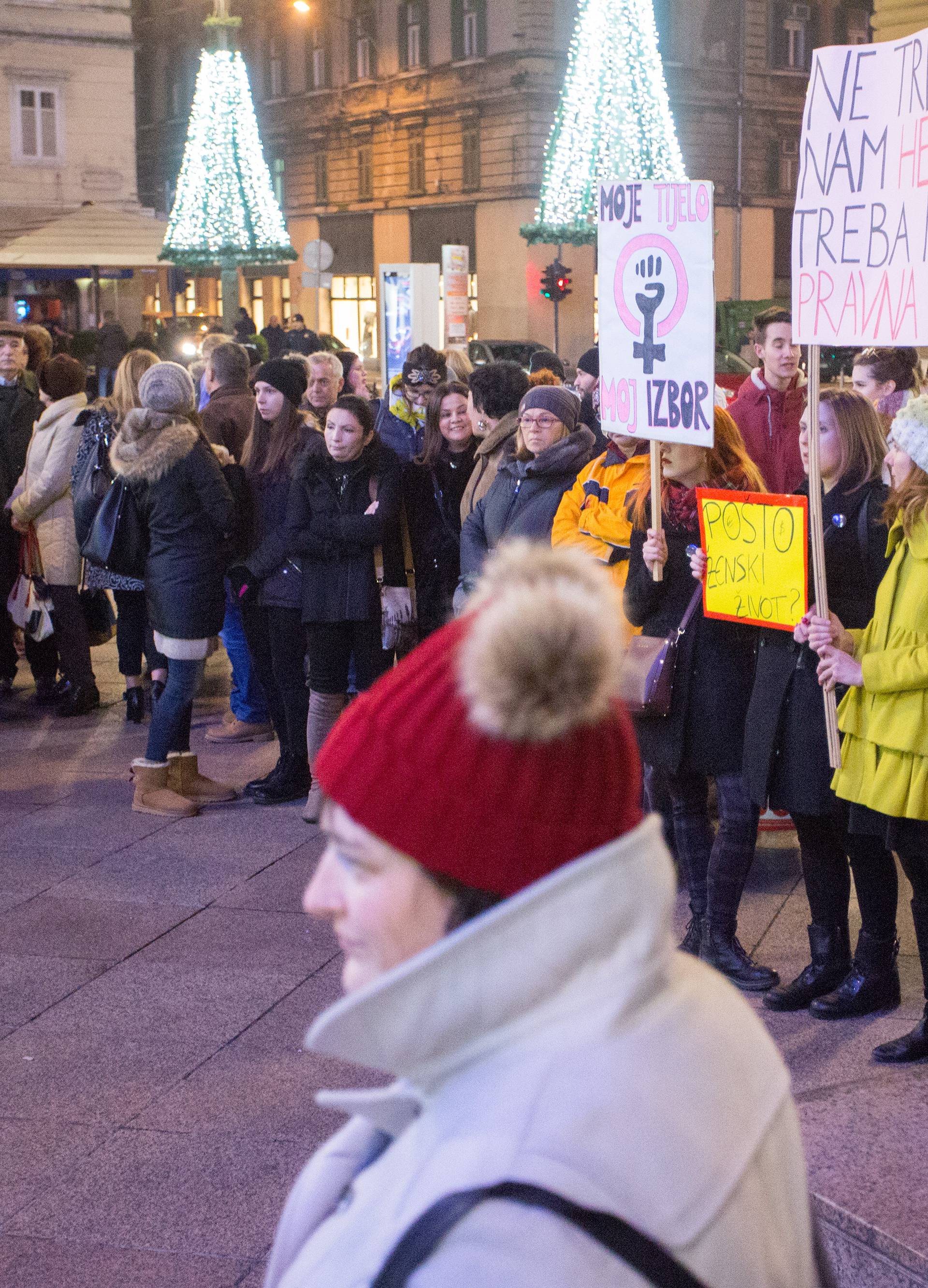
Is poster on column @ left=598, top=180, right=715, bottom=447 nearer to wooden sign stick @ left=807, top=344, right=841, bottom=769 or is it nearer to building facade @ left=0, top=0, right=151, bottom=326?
wooden sign stick @ left=807, top=344, right=841, bottom=769

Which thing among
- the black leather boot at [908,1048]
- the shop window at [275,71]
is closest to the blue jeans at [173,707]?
the black leather boot at [908,1048]

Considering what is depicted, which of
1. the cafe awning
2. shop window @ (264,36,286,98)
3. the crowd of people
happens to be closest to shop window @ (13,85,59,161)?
shop window @ (264,36,286,98)

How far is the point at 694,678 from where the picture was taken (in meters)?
5.12

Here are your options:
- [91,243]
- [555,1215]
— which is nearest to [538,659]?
[555,1215]

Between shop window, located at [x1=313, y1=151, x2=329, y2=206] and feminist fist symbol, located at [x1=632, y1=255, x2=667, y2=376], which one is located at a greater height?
shop window, located at [x1=313, y1=151, x2=329, y2=206]

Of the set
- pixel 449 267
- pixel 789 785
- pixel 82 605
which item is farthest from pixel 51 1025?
pixel 449 267

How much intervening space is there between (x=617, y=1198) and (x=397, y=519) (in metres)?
6.02

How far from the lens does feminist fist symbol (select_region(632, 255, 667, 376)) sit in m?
5.12

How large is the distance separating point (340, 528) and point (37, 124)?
117 feet

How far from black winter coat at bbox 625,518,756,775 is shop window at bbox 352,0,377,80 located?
39771mm

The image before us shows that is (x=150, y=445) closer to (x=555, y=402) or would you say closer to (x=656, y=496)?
(x=555, y=402)

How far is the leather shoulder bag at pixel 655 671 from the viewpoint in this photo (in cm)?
502

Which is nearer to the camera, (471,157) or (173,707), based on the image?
(173,707)

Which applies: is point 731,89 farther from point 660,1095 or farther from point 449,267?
point 660,1095
